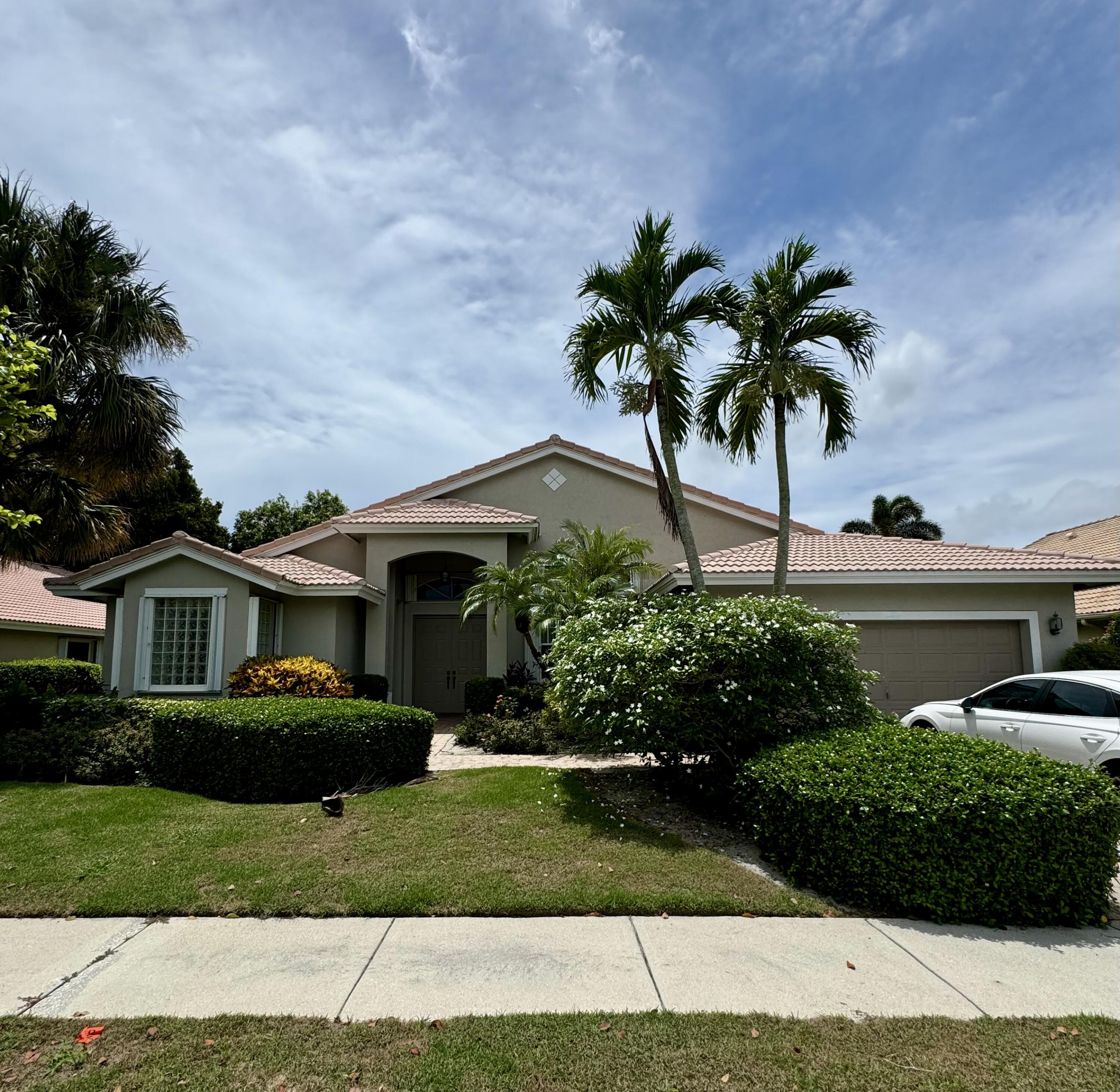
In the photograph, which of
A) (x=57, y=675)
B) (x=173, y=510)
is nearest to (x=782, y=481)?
(x=57, y=675)

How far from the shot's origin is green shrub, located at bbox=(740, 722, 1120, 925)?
5.02 metres

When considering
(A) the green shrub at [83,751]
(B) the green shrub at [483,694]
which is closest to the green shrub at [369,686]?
(B) the green shrub at [483,694]

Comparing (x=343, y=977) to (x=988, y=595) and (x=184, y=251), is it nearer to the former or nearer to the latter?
(x=184, y=251)

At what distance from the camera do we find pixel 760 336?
34.1ft

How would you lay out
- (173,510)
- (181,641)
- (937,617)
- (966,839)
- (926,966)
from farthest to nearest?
(173,510), (181,641), (937,617), (966,839), (926,966)

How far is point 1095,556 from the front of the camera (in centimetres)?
1670

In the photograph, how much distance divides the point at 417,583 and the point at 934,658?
453 inches

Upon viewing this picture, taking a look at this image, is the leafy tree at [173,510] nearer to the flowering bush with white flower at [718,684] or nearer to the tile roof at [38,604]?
the tile roof at [38,604]

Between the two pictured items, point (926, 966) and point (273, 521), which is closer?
point (926, 966)

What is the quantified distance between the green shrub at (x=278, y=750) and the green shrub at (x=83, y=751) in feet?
1.40

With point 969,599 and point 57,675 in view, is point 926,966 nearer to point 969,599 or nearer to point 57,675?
point 969,599

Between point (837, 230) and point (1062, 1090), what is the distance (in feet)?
33.9

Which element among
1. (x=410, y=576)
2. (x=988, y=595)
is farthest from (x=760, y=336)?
(x=410, y=576)

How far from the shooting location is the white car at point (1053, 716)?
7.30 meters
